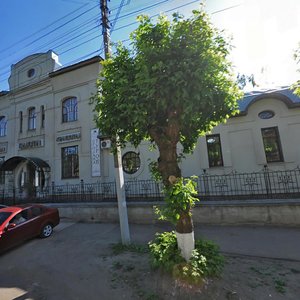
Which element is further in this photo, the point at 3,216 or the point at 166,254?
the point at 3,216

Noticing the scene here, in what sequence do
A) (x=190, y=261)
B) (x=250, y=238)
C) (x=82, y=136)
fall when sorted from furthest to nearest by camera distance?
1. (x=82, y=136)
2. (x=250, y=238)
3. (x=190, y=261)

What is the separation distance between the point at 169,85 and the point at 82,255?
5208 millimetres

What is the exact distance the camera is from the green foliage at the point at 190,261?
3.67 meters

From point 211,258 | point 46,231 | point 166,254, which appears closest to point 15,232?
point 46,231

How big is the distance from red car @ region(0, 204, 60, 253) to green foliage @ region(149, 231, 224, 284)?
16.7 feet

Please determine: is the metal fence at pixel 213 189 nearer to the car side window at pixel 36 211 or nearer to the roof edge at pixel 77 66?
the car side window at pixel 36 211

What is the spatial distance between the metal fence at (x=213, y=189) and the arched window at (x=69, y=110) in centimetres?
485

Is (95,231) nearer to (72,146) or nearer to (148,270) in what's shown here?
(148,270)

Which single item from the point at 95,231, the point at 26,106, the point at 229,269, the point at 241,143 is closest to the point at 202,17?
the point at 229,269

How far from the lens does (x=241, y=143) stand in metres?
11.3

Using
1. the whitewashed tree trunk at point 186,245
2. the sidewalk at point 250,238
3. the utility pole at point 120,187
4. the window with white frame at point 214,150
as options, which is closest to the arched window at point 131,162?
the window with white frame at point 214,150

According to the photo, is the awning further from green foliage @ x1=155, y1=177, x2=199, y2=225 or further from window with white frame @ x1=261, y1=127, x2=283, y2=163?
window with white frame @ x1=261, y1=127, x2=283, y2=163

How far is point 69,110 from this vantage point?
15.8 m

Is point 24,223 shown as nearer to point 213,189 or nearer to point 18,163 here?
point 213,189
